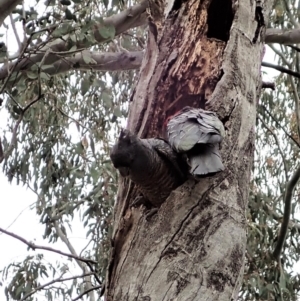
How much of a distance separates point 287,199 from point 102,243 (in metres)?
1.18

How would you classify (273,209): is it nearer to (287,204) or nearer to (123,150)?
(287,204)

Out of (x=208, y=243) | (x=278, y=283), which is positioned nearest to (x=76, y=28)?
(x=208, y=243)

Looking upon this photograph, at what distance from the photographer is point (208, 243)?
3.25 ft

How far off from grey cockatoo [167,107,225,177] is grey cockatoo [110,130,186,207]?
0.08ft

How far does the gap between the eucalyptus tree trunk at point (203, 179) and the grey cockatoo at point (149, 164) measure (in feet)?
0.07

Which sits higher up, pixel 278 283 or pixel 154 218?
pixel 278 283

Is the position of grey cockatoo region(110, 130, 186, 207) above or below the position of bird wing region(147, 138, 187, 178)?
below

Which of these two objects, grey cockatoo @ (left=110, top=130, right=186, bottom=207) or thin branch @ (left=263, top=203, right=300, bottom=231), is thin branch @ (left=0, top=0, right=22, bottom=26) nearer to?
grey cockatoo @ (left=110, top=130, right=186, bottom=207)

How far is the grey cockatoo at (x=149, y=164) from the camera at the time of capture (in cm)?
91

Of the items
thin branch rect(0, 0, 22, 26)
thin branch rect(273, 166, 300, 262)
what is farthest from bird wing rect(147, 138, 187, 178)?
thin branch rect(273, 166, 300, 262)

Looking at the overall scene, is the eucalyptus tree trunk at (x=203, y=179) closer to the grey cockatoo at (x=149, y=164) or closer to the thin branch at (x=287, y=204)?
the grey cockatoo at (x=149, y=164)

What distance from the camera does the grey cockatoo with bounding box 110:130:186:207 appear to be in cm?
91

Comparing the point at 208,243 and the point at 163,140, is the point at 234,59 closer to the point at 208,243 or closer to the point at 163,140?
the point at 163,140

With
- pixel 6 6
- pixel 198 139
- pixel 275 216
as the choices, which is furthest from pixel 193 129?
pixel 275 216
